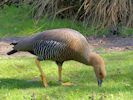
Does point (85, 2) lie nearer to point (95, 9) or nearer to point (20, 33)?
point (95, 9)

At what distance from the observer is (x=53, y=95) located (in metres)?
7.26

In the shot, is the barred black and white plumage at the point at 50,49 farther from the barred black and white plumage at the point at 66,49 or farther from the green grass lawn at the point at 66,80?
the green grass lawn at the point at 66,80

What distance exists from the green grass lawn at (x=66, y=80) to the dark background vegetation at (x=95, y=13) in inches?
135

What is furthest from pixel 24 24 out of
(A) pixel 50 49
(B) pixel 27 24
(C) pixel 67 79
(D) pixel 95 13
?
(A) pixel 50 49

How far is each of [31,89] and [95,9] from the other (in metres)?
6.82

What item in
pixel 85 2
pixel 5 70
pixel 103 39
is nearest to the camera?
pixel 5 70

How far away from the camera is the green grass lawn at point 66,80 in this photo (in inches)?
284

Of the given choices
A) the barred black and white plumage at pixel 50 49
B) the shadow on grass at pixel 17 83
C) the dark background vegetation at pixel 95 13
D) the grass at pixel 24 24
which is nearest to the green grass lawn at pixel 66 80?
the shadow on grass at pixel 17 83

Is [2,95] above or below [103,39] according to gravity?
above

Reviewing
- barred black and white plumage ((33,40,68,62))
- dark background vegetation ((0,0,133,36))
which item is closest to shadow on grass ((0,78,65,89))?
barred black and white plumage ((33,40,68,62))

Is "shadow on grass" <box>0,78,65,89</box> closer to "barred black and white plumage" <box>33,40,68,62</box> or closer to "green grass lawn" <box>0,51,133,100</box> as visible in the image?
"green grass lawn" <box>0,51,133,100</box>

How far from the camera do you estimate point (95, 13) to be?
14.2m

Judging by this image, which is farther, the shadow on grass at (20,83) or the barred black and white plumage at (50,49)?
the shadow on grass at (20,83)

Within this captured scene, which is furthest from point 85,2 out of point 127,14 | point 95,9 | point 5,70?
point 5,70
